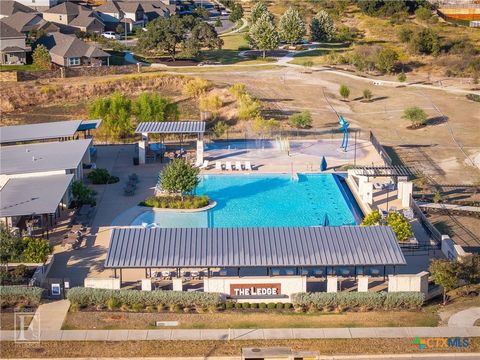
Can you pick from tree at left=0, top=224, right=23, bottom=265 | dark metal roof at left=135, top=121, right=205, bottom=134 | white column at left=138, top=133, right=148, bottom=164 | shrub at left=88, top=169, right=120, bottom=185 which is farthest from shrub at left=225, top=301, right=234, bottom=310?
white column at left=138, top=133, right=148, bottom=164

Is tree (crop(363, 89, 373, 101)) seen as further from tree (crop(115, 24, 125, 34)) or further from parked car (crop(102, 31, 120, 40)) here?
tree (crop(115, 24, 125, 34))

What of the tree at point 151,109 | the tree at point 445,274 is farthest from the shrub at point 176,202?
the tree at point 445,274

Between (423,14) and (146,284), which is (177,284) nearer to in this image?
(146,284)

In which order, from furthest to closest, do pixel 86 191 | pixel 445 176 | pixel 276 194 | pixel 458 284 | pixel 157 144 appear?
pixel 157 144 < pixel 445 176 < pixel 276 194 < pixel 86 191 < pixel 458 284

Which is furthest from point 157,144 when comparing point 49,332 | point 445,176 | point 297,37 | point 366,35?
point 366,35

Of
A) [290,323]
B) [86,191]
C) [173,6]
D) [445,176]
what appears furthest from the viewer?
[173,6]

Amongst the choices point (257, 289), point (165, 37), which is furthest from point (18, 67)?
point (257, 289)

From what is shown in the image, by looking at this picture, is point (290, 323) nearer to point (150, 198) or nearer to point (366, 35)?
point (150, 198)
